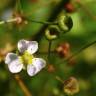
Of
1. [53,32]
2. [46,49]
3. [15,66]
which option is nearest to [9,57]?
[15,66]

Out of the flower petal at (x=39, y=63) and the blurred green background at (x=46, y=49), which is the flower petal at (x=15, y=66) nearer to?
the flower petal at (x=39, y=63)

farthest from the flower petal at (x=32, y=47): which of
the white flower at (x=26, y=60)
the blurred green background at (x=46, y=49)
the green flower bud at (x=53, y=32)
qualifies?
the blurred green background at (x=46, y=49)

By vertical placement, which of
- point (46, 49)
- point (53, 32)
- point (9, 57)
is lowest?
point (46, 49)

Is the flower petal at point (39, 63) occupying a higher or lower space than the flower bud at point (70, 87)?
higher

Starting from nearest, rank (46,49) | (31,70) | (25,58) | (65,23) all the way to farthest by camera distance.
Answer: (65,23), (31,70), (25,58), (46,49)

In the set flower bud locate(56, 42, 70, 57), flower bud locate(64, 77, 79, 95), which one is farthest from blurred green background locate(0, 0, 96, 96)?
flower bud locate(64, 77, 79, 95)

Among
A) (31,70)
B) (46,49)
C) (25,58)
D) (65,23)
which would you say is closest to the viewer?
(65,23)

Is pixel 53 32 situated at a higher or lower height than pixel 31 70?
higher

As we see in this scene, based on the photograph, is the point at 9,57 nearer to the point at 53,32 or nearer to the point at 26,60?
the point at 26,60
